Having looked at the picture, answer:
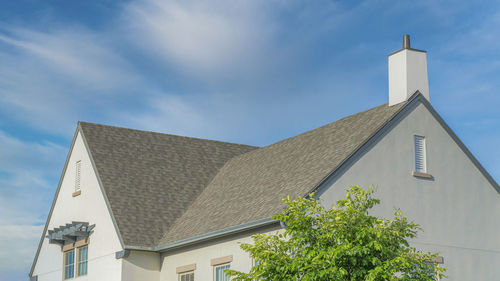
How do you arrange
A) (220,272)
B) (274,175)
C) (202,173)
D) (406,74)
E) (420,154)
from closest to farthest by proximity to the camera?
(420,154) → (406,74) → (220,272) → (274,175) → (202,173)

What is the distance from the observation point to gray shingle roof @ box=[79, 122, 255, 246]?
26.8 m

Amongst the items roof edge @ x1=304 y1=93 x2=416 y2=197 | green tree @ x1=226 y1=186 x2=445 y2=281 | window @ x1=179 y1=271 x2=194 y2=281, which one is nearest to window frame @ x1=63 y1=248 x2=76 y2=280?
window @ x1=179 y1=271 x2=194 y2=281

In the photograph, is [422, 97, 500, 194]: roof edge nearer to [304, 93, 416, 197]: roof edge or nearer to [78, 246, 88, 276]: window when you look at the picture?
[304, 93, 416, 197]: roof edge

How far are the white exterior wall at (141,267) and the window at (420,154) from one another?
32.7ft

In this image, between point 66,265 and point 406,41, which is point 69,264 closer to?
point 66,265

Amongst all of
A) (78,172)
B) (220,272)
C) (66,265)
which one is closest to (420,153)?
(220,272)

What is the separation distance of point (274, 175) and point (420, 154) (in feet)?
17.0

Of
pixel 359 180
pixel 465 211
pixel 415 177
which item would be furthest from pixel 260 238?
Result: pixel 465 211

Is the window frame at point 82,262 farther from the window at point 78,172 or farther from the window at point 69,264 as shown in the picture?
the window at point 78,172

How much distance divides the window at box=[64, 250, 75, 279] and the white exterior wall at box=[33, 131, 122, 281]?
0.98 ft

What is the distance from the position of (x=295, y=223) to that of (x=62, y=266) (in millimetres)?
16286

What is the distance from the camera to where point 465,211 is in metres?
23.7

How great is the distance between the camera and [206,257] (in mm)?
24391

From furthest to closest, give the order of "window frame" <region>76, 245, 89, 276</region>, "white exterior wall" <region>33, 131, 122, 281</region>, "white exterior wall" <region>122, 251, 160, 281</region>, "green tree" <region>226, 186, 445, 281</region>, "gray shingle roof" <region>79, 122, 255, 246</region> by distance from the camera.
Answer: "window frame" <region>76, 245, 89, 276</region>, "gray shingle roof" <region>79, 122, 255, 246</region>, "white exterior wall" <region>33, 131, 122, 281</region>, "white exterior wall" <region>122, 251, 160, 281</region>, "green tree" <region>226, 186, 445, 281</region>
